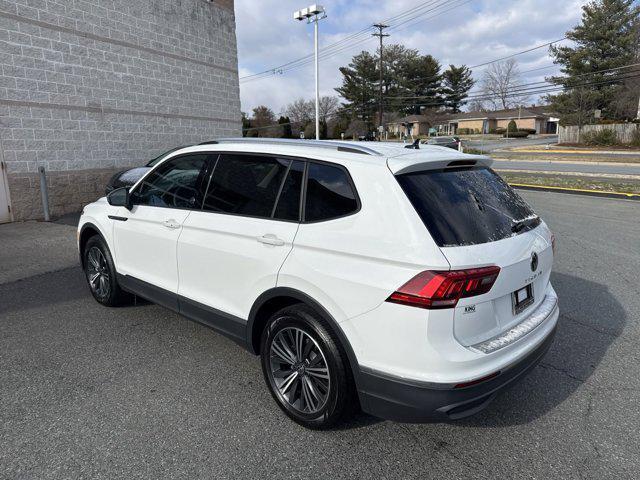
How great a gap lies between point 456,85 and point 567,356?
86.8 meters

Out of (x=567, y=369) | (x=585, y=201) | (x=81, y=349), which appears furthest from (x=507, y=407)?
(x=585, y=201)

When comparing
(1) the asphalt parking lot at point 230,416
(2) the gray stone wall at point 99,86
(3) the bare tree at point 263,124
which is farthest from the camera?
(3) the bare tree at point 263,124

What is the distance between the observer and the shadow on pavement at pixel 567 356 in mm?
3018

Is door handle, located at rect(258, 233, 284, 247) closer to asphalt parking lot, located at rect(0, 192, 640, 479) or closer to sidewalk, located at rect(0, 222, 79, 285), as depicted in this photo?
asphalt parking lot, located at rect(0, 192, 640, 479)

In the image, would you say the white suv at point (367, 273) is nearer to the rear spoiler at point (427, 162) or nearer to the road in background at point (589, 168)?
the rear spoiler at point (427, 162)

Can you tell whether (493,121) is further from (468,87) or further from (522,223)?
(522,223)

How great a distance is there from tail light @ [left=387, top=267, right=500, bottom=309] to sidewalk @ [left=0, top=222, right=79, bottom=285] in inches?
220

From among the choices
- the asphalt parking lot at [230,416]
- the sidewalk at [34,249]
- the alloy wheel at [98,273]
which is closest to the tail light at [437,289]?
the asphalt parking lot at [230,416]

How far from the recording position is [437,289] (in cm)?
225

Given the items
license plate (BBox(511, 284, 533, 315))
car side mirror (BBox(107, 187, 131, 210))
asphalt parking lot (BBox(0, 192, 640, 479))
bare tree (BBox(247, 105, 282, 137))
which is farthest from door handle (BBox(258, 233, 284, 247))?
bare tree (BBox(247, 105, 282, 137))

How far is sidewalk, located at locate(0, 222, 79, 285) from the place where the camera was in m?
6.32

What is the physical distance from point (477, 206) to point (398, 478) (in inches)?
62.2

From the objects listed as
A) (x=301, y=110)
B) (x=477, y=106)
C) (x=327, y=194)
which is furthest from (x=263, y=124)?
(x=327, y=194)

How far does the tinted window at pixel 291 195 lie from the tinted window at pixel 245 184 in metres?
0.06
